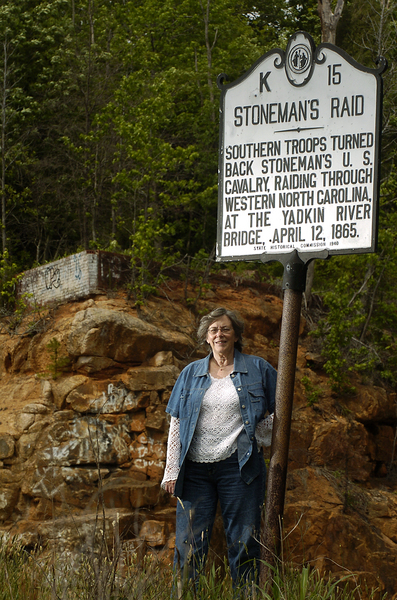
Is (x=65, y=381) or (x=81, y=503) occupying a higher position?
(x=65, y=381)

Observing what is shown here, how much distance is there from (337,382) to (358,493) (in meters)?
1.88

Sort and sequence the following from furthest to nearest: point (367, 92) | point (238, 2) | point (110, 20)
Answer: point (238, 2)
point (110, 20)
point (367, 92)

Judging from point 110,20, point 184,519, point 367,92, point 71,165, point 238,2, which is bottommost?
point 184,519

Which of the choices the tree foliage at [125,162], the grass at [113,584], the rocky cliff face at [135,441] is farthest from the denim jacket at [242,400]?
the tree foliage at [125,162]

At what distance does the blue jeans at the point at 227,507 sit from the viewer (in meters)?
4.52

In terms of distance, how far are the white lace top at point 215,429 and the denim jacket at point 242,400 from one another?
2.0 inches

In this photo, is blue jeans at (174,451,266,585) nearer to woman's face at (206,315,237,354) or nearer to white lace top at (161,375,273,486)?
white lace top at (161,375,273,486)

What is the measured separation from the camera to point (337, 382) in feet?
33.8

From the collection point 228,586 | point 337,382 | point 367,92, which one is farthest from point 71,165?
point 228,586

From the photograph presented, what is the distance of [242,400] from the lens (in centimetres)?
462

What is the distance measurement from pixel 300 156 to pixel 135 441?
4168 millimetres

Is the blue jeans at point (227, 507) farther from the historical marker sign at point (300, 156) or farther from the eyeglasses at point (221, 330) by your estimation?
the historical marker sign at point (300, 156)

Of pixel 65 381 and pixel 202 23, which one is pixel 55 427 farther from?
pixel 202 23

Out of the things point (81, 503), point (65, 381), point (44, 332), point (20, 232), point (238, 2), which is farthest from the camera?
point (238, 2)
